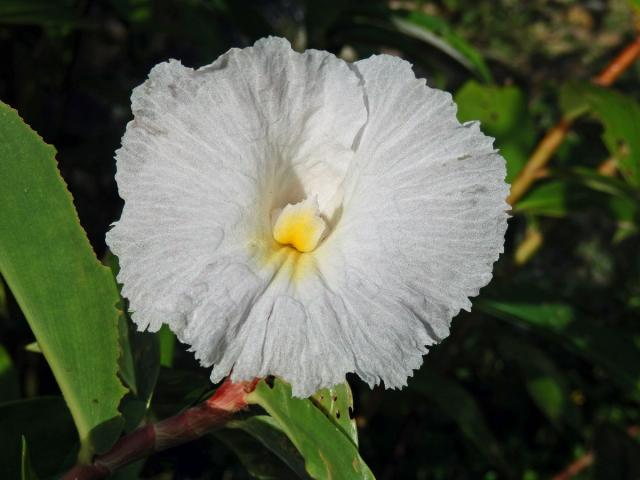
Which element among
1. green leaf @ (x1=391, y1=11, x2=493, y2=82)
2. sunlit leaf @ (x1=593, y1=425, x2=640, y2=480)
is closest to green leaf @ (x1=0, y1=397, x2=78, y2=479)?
green leaf @ (x1=391, y1=11, x2=493, y2=82)

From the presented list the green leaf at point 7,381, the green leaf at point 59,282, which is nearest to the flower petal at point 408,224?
the green leaf at point 59,282

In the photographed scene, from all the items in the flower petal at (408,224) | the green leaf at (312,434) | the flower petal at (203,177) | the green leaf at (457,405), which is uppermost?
the flower petal at (203,177)

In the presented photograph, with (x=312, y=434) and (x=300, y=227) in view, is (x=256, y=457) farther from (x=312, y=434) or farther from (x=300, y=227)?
(x=300, y=227)

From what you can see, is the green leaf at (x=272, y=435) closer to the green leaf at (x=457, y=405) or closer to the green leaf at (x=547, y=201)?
the green leaf at (x=457, y=405)

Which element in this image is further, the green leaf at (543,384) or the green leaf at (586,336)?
the green leaf at (543,384)

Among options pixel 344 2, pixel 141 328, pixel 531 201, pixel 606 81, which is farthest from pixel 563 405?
pixel 141 328

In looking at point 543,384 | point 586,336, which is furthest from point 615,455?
point 586,336

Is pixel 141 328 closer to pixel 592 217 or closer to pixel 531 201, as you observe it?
pixel 531 201
